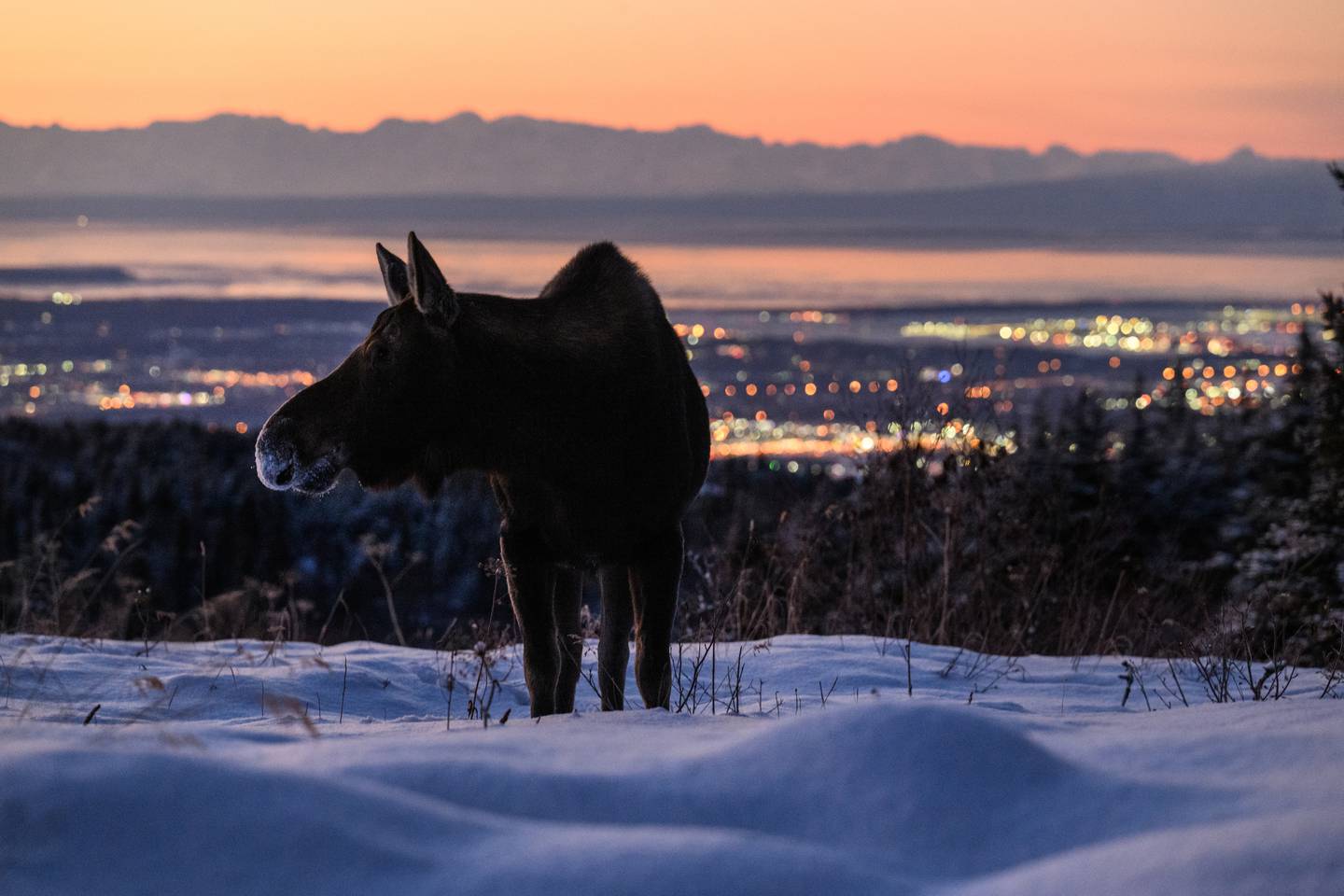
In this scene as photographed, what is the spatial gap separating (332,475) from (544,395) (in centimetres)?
79

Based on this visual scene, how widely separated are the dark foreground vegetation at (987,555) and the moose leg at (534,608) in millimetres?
368

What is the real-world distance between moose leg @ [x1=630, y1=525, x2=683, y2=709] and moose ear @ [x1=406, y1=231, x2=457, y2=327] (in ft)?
3.70

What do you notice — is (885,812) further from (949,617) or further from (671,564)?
(949,617)

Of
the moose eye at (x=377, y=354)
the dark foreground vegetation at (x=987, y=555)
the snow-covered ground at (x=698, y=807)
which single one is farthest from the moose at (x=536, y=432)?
the snow-covered ground at (x=698, y=807)

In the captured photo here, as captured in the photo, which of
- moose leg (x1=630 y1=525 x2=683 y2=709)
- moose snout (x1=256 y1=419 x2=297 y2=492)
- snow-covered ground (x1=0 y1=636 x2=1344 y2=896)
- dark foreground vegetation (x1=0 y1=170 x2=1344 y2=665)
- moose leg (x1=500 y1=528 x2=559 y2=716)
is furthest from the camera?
dark foreground vegetation (x1=0 y1=170 x2=1344 y2=665)

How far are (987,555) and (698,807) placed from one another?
8005mm

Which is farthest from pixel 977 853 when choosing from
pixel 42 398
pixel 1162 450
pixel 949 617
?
pixel 42 398

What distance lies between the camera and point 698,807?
2574 mm

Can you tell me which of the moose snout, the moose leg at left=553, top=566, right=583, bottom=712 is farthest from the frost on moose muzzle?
the moose leg at left=553, top=566, right=583, bottom=712

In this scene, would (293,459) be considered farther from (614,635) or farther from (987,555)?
(987,555)

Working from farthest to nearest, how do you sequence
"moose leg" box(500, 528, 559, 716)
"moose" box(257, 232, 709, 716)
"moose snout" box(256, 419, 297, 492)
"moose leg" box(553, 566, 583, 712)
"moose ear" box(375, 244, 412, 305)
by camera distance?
"moose leg" box(553, 566, 583, 712), "moose leg" box(500, 528, 559, 716), "moose ear" box(375, 244, 412, 305), "moose" box(257, 232, 709, 716), "moose snout" box(256, 419, 297, 492)

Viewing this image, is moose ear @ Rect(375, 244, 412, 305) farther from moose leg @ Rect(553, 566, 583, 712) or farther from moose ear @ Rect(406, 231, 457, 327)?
moose leg @ Rect(553, 566, 583, 712)

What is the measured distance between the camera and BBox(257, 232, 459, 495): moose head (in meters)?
4.23

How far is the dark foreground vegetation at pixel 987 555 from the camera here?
790 cm
